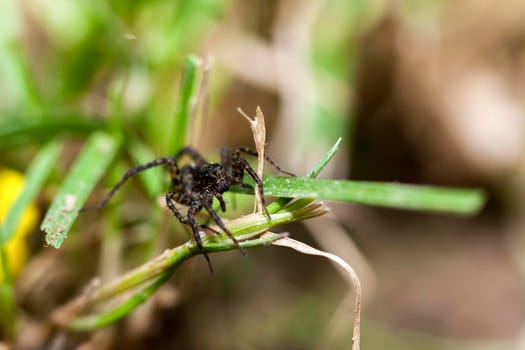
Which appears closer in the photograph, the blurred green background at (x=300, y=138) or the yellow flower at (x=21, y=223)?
the yellow flower at (x=21, y=223)

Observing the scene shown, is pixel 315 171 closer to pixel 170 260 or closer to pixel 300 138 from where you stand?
pixel 170 260

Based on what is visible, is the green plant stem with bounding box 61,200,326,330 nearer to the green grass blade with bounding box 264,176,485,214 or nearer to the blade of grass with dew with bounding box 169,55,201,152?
the green grass blade with bounding box 264,176,485,214

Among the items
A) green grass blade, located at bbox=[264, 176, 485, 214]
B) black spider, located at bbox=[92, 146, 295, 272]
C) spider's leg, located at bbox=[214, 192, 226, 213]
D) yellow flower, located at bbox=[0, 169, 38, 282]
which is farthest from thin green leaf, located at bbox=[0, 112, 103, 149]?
green grass blade, located at bbox=[264, 176, 485, 214]

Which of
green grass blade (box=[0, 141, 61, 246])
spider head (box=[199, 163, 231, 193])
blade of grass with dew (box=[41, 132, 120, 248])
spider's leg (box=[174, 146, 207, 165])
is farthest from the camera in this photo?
spider's leg (box=[174, 146, 207, 165])

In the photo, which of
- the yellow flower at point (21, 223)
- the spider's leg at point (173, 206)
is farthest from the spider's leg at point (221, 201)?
the yellow flower at point (21, 223)

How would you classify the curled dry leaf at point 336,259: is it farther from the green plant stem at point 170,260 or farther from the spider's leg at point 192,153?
the spider's leg at point 192,153

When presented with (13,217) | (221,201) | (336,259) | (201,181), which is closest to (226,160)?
(201,181)
